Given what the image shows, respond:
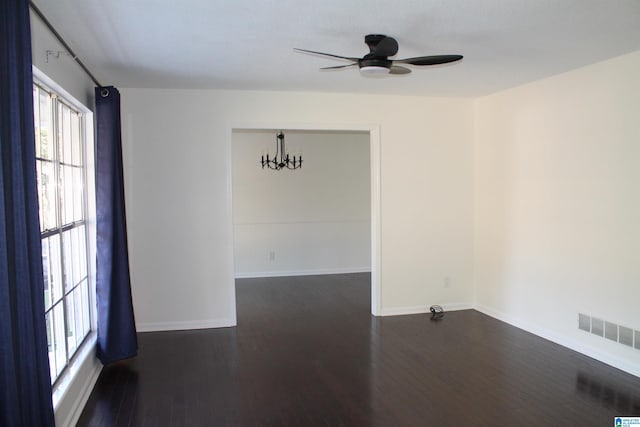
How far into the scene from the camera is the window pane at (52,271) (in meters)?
2.73

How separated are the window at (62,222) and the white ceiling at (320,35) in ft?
1.77

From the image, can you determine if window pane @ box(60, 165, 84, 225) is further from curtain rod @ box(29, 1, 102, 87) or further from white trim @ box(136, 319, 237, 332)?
white trim @ box(136, 319, 237, 332)

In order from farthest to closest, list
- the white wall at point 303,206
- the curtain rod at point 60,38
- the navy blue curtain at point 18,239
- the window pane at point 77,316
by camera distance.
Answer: the white wall at point 303,206 < the window pane at point 77,316 < the curtain rod at point 60,38 < the navy blue curtain at point 18,239

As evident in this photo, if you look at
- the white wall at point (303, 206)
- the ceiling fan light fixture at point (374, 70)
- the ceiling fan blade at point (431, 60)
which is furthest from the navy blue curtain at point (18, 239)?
the white wall at point (303, 206)

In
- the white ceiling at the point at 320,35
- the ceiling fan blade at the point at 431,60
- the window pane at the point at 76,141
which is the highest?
the white ceiling at the point at 320,35

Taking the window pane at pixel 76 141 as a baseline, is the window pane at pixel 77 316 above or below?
below

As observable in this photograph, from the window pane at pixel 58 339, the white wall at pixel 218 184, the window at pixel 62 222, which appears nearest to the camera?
the window at pixel 62 222

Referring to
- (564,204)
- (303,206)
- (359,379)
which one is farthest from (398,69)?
(303,206)

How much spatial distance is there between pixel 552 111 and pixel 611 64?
668 mm

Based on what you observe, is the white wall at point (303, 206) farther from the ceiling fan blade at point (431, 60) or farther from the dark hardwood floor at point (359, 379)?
the ceiling fan blade at point (431, 60)

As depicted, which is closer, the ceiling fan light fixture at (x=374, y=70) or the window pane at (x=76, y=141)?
the ceiling fan light fixture at (x=374, y=70)

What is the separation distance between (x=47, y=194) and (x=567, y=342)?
430 centimetres

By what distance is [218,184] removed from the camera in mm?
4766

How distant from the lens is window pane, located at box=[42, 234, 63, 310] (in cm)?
273
